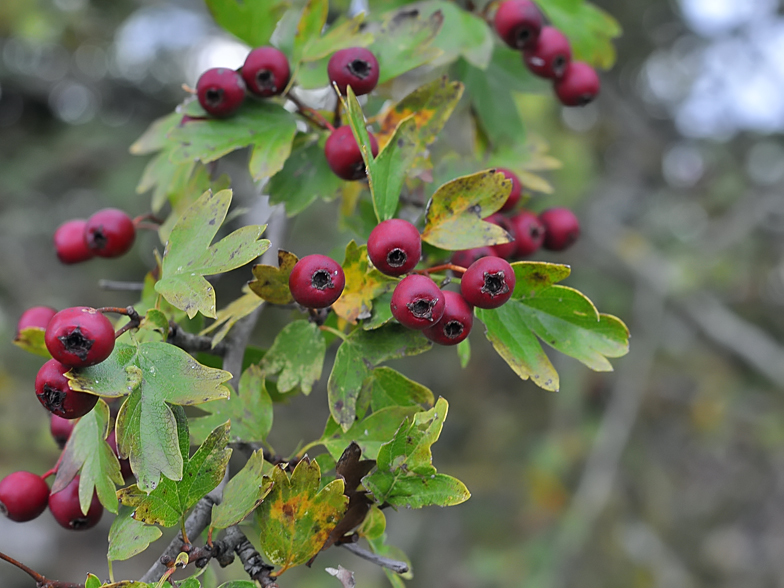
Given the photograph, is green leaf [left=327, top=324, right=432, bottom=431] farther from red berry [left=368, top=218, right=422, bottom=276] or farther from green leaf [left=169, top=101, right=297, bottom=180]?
green leaf [left=169, top=101, right=297, bottom=180]

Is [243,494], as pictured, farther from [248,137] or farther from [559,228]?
[559,228]

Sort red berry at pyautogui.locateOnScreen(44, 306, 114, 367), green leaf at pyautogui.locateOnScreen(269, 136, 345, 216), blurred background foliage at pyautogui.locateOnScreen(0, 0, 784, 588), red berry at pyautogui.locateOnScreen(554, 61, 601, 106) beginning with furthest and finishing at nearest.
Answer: blurred background foliage at pyautogui.locateOnScreen(0, 0, 784, 588)
red berry at pyautogui.locateOnScreen(554, 61, 601, 106)
green leaf at pyautogui.locateOnScreen(269, 136, 345, 216)
red berry at pyautogui.locateOnScreen(44, 306, 114, 367)

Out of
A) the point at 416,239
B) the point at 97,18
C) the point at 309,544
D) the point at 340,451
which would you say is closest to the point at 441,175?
the point at 416,239

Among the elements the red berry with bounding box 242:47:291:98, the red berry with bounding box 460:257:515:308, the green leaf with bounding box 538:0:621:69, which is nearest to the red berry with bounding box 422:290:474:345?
the red berry with bounding box 460:257:515:308

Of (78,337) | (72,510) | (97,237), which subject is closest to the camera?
(78,337)

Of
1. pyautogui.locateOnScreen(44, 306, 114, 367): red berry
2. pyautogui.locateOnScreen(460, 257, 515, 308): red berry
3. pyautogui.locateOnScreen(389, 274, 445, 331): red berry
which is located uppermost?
pyautogui.locateOnScreen(460, 257, 515, 308): red berry

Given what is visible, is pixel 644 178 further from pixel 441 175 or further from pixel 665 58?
pixel 441 175

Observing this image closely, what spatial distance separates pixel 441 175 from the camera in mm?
1088

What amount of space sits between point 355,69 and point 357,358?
0.43 m

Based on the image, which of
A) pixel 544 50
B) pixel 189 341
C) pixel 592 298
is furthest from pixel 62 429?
pixel 592 298

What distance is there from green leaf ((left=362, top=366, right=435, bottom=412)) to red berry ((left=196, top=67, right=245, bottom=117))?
0.47m

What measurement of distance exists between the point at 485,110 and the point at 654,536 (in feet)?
9.45

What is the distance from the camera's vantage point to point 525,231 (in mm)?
1008

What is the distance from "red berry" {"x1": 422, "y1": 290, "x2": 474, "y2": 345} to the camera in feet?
2.45
